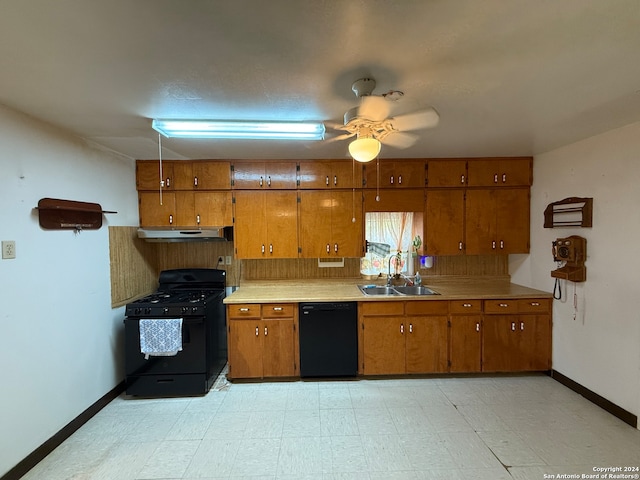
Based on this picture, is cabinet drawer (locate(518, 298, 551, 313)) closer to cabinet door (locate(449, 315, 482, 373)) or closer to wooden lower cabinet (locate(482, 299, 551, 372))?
wooden lower cabinet (locate(482, 299, 551, 372))

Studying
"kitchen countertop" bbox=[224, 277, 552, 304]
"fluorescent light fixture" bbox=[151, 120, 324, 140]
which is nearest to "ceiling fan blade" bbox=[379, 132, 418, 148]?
"fluorescent light fixture" bbox=[151, 120, 324, 140]

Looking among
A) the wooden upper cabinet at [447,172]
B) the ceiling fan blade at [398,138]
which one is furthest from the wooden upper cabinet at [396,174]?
the ceiling fan blade at [398,138]

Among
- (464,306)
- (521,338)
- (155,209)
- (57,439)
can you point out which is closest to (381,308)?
(464,306)

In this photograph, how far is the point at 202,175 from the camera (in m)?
3.03

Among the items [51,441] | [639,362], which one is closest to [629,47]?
[639,362]

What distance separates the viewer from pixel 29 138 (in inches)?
74.5

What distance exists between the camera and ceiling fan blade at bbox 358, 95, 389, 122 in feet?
4.37

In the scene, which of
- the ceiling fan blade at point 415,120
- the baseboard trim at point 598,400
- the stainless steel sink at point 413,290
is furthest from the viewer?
the stainless steel sink at point 413,290

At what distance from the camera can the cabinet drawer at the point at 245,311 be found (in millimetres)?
2795

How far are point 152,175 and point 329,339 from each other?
2.62 metres

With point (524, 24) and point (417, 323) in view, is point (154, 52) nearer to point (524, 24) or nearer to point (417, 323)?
point (524, 24)

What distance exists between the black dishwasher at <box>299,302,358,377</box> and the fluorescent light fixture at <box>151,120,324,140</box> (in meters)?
1.64

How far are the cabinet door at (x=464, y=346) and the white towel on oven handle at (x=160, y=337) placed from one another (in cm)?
272

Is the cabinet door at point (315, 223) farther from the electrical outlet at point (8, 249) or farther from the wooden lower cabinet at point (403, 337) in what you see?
the electrical outlet at point (8, 249)
